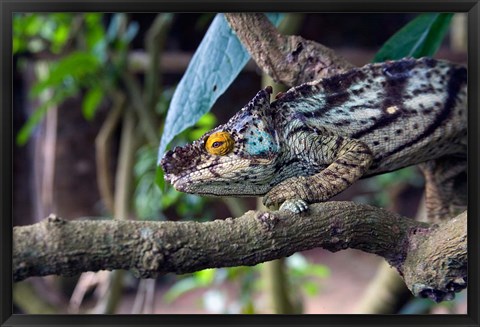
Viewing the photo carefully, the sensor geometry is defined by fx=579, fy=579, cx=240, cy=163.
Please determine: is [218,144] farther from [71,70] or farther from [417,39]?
[71,70]

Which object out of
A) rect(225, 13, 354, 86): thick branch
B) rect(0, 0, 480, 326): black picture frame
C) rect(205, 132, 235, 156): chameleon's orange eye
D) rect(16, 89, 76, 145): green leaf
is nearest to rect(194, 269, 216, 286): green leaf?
rect(16, 89, 76, 145): green leaf

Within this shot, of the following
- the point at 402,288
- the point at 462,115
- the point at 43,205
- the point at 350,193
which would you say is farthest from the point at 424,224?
the point at 350,193

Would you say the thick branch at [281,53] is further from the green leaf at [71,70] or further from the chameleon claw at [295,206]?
the green leaf at [71,70]

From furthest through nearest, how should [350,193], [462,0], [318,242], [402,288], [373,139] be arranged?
[350,193], [402,288], [462,0], [373,139], [318,242]

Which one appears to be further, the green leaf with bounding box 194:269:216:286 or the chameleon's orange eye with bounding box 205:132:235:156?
the green leaf with bounding box 194:269:216:286

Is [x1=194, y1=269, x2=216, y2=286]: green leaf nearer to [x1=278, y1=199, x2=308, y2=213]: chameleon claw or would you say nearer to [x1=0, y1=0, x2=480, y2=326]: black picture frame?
[x1=0, y1=0, x2=480, y2=326]: black picture frame

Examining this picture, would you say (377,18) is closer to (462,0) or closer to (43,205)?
(462,0)
